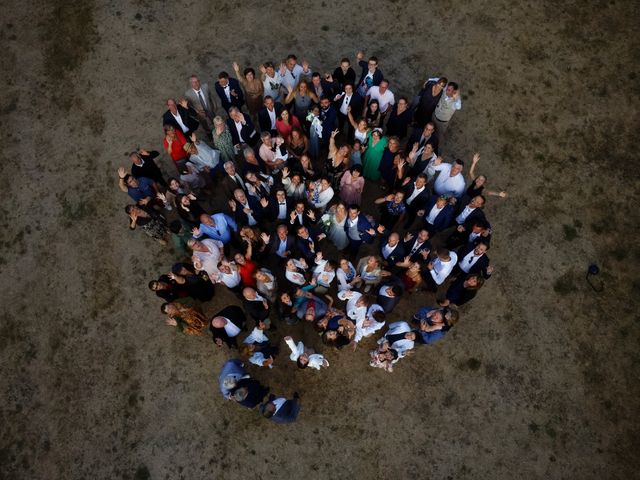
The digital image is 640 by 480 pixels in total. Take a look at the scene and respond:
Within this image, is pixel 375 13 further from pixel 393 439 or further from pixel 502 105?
pixel 393 439

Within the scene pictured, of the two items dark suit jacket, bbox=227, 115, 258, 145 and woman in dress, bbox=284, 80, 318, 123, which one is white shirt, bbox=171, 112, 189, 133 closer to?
dark suit jacket, bbox=227, 115, 258, 145

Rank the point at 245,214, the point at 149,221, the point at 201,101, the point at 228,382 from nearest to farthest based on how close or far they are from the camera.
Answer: the point at 228,382 → the point at 245,214 → the point at 149,221 → the point at 201,101

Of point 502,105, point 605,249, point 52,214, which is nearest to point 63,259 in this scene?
point 52,214

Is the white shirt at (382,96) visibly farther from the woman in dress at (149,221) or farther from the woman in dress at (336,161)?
the woman in dress at (149,221)

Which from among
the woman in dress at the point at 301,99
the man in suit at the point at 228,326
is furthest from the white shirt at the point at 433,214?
the man in suit at the point at 228,326

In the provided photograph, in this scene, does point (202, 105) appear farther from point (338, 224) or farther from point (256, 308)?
point (256, 308)

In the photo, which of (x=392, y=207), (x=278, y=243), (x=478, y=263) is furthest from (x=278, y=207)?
(x=478, y=263)

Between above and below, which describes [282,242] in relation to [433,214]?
below
